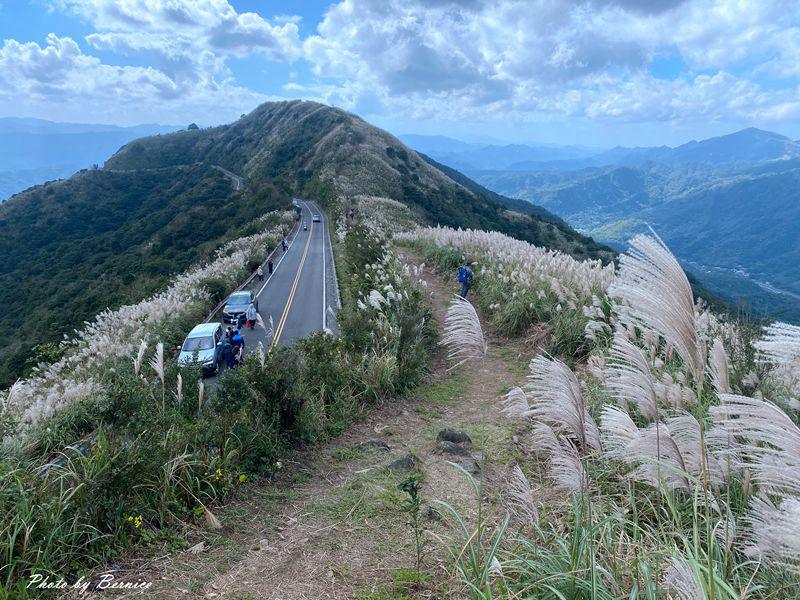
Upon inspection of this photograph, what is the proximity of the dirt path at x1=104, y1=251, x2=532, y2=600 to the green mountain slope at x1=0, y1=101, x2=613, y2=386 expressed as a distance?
22.3m

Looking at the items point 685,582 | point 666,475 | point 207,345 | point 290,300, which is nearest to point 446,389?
point 666,475

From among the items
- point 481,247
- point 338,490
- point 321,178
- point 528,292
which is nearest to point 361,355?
point 338,490

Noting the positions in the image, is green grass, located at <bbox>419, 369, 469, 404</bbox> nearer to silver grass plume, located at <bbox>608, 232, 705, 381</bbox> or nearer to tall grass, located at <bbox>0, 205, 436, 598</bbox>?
tall grass, located at <bbox>0, 205, 436, 598</bbox>

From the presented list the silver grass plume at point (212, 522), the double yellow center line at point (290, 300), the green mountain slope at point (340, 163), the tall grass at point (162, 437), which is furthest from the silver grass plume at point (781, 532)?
the green mountain slope at point (340, 163)

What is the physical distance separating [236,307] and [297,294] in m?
6.15

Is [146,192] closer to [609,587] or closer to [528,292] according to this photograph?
[528,292]

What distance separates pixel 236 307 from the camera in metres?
19.6

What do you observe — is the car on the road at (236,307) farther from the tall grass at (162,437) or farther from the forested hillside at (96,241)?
the tall grass at (162,437)

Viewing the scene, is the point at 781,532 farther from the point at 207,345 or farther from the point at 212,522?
the point at 207,345

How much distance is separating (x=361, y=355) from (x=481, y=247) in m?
9.78

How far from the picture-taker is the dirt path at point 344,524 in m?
3.56

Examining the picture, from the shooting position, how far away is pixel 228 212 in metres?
58.4

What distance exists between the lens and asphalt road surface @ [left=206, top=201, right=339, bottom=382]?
18.9 meters

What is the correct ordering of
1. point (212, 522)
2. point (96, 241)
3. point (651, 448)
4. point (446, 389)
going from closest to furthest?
point (651, 448)
point (212, 522)
point (446, 389)
point (96, 241)
